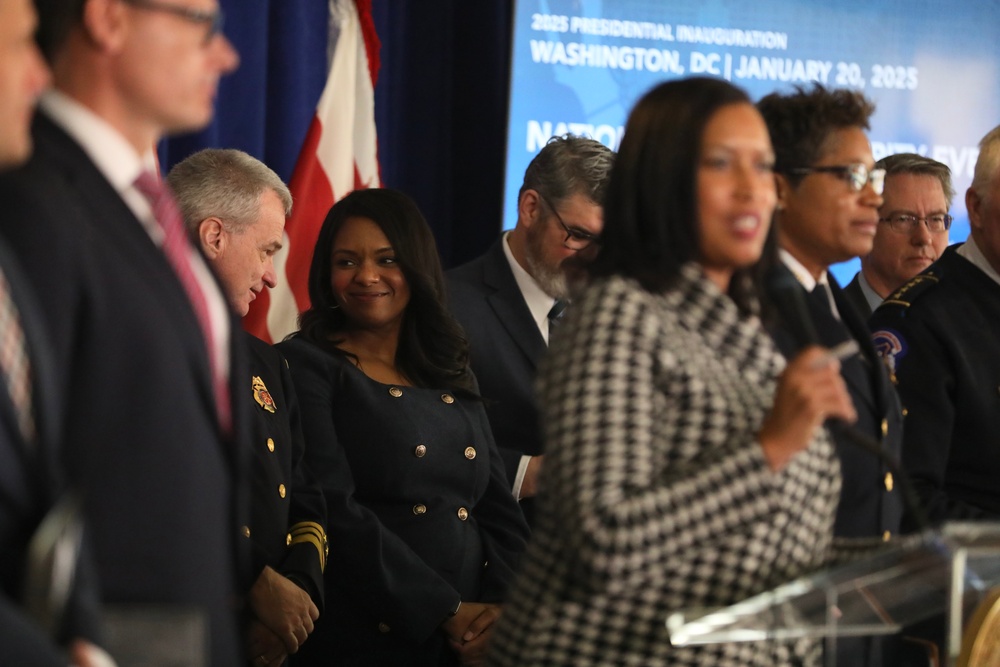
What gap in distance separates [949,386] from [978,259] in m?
0.36

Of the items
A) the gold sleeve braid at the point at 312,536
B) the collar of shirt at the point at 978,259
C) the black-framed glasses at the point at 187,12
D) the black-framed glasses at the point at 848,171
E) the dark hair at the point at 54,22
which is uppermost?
the black-framed glasses at the point at 187,12

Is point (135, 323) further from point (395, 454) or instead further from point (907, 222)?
point (907, 222)

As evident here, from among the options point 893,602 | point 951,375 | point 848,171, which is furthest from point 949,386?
point 893,602

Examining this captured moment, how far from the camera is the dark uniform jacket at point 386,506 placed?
2.92 m

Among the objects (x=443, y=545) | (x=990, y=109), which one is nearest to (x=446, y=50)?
(x=990, y=109)

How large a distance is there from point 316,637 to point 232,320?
154 cm

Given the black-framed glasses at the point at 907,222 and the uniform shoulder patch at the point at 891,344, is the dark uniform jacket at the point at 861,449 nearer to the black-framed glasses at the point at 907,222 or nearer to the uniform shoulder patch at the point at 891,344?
the uniform shoulder patch at the point at 891,344

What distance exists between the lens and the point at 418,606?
2.92 metres

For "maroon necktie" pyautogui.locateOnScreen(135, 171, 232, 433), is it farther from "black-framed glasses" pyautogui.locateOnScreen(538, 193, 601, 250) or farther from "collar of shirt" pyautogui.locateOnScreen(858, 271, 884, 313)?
"collar of shirt" pyautogui.locateOnScreen(858, 271, 884, 313)

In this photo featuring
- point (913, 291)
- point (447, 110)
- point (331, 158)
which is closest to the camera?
point (913, 291)

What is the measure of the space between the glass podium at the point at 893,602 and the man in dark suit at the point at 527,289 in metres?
Result: 1.73

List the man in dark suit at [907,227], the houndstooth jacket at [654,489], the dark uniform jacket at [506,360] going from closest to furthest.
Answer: the houndstooth jacket at [654,489], the dark uniform jacket at [506,360], the man in dark suit at [907,227]

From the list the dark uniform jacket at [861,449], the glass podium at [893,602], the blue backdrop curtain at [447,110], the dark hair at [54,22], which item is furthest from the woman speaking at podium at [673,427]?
the blue backdrop curtain at [447,110]

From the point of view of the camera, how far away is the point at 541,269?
365 cm
